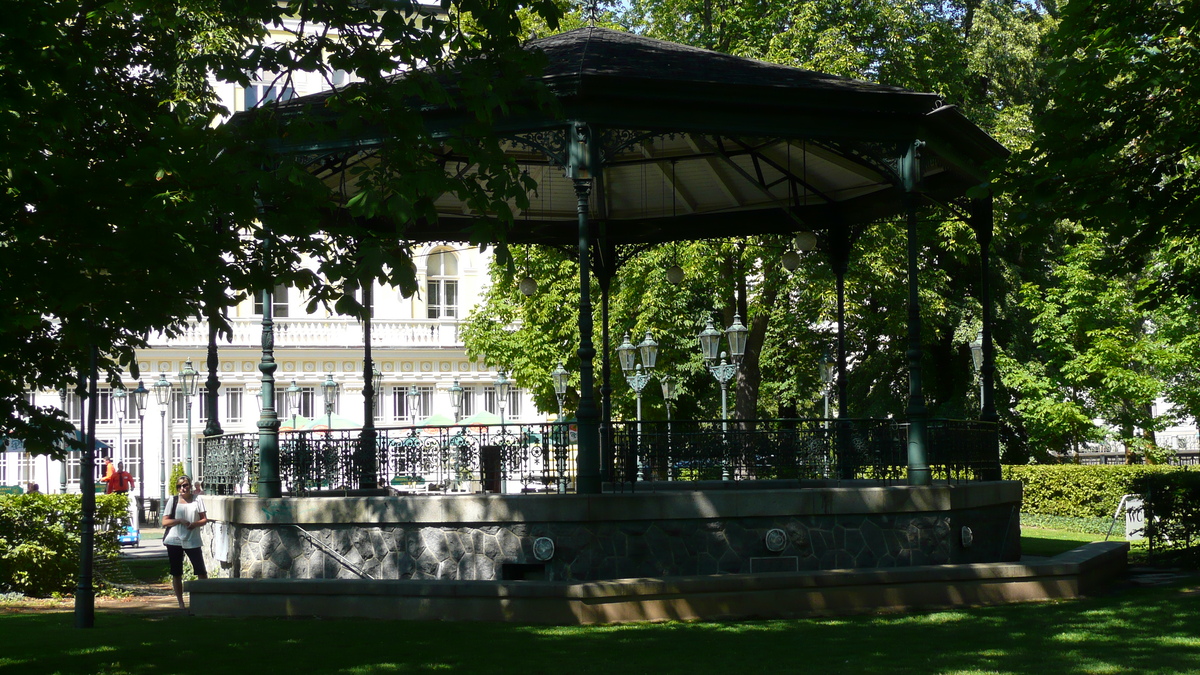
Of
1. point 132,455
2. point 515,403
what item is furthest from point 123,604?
point 515,403

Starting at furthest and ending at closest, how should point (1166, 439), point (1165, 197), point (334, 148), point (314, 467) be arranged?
1. point (1166, 439)
2. point (314, 467)
3. point (334, 148)
4. point (1165, 197)

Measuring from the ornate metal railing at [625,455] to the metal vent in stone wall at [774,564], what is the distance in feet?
3.59

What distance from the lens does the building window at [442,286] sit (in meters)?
52.7

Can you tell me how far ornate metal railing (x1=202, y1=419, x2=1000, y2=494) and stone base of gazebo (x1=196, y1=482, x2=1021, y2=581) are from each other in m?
0.41

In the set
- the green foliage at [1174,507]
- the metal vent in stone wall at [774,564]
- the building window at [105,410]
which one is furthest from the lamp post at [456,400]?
the metal vent in stone wall at [774,564]

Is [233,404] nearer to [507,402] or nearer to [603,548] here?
[507,402]

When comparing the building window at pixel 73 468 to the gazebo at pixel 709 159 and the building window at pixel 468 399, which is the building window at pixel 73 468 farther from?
the gazebo at pixel 709 159

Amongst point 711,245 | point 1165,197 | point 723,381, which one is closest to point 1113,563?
point 1165,197

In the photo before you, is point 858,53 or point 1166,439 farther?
point 1166,439

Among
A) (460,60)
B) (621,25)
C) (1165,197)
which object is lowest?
(1165,197)

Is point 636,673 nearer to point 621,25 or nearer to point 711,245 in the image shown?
point 711,245

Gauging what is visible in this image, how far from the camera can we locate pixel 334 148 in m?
13.4

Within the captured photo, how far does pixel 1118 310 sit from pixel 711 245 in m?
12.8

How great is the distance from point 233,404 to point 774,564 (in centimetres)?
3951
